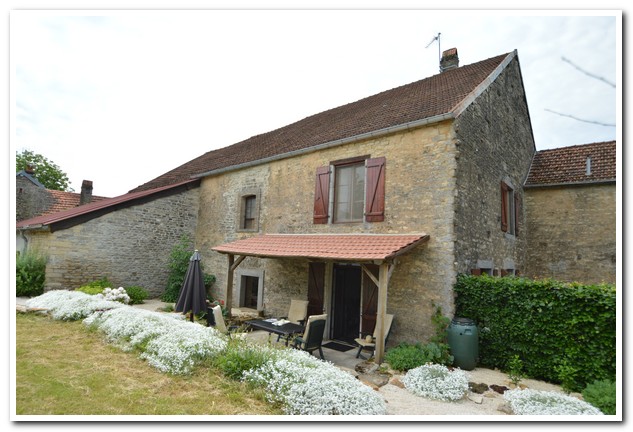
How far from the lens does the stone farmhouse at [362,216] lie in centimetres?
741

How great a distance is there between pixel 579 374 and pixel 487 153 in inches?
209

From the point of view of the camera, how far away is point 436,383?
17.3 feet

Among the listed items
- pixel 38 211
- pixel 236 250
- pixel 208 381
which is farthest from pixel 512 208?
pixel 38 211

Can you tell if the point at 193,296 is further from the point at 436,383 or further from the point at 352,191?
the point at 436,383

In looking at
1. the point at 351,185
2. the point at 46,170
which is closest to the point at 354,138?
the point at 351,185

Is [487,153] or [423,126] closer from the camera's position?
[423,126]

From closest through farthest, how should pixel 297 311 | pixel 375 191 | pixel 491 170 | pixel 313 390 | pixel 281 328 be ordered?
pixel 313 390 → pixel 281 328 → pixel 375 191 → pixel 491 170 → pixel 297 311

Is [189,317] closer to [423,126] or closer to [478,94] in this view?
[423,126]

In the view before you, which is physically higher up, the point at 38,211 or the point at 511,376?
the point at 38,211

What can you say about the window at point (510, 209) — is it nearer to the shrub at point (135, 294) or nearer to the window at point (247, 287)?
the window at point (247, 287)

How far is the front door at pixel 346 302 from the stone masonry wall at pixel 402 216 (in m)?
0.35

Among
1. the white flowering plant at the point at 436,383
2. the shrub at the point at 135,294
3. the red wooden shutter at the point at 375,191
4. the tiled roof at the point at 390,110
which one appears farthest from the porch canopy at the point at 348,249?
the shrub at the point at 135,294

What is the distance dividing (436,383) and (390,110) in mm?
7377

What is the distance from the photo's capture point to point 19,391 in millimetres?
4426
